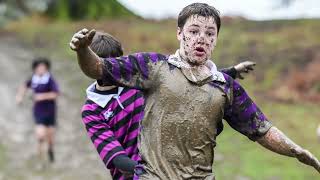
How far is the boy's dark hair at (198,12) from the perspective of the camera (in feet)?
15.6

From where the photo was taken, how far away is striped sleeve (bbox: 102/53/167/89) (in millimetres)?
4660

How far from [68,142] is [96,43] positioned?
11958mm

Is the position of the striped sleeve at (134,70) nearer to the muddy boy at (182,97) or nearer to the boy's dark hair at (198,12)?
the muddy boy at (182,97)

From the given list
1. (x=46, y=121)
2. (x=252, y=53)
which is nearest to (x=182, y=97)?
(x=46, y=121)

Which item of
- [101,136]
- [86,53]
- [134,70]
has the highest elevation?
[86,53]

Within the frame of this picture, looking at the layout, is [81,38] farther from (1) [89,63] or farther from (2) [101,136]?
(2) [101,136]

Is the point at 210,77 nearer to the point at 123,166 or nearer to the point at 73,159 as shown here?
the point at 123,166

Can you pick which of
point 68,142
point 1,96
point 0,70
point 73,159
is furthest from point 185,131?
point 0,70

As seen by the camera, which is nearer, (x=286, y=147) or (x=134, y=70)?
(x=134, y=70)

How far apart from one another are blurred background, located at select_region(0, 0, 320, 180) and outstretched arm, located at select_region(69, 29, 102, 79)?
31.9 ft

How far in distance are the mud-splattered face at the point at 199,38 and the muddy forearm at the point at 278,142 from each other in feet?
2.32

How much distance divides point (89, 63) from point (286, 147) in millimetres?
1368

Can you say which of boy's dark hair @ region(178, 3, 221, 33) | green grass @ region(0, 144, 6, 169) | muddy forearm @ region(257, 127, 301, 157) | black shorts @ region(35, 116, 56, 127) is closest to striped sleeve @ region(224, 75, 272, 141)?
muddy forearm @ region(257, 127, 301, 157)

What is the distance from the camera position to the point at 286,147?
5.03 m
